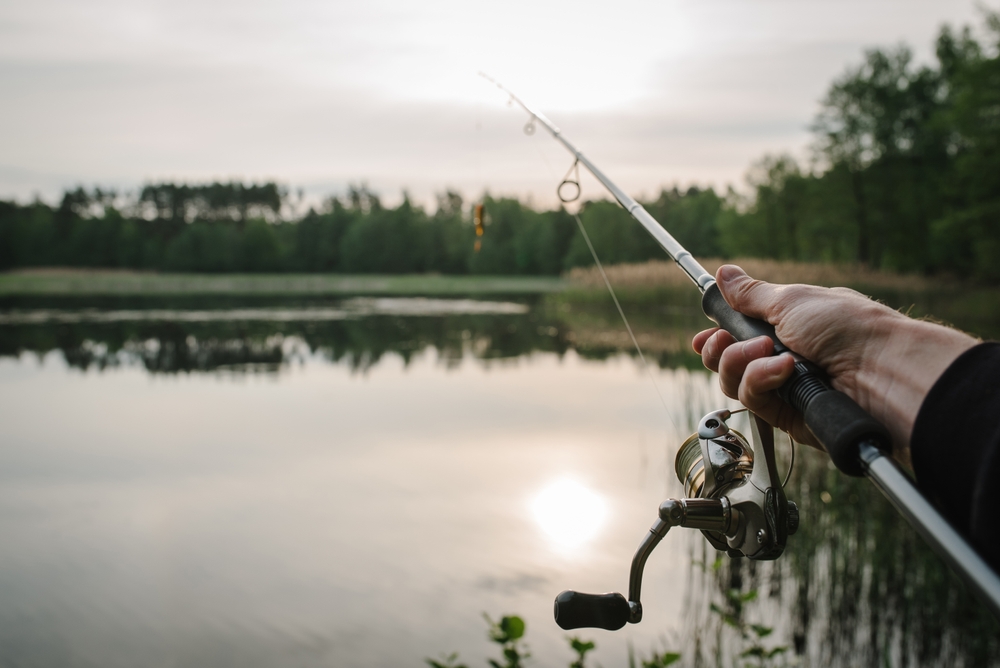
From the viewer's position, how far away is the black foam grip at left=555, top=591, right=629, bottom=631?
0.91 meters

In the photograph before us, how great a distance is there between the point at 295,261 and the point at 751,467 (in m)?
28.9

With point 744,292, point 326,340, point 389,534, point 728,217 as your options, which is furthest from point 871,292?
point 728,217

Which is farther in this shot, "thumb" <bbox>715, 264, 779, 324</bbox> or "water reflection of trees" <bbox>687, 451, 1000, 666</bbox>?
"water reflection of trees" <bbox>687, 451, 1000, 666</bbox>

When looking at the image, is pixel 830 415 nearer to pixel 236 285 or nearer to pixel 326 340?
pixel 326 340

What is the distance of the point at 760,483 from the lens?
1.00 meters

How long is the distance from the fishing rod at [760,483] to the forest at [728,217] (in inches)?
270

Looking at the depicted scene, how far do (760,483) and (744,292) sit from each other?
28cm

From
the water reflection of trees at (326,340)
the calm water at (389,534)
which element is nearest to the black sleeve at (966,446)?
the calm water at (389,534)

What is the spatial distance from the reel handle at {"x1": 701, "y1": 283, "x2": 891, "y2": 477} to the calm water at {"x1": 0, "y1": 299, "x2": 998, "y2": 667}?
104 cm

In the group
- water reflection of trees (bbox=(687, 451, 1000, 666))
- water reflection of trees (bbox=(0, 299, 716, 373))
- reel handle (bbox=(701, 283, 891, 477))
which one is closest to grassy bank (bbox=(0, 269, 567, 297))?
water reflection of trees (bbox=(0, 299, 716, 373))

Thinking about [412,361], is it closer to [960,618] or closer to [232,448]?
[232,448]

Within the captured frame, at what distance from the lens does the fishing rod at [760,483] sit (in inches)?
24.0

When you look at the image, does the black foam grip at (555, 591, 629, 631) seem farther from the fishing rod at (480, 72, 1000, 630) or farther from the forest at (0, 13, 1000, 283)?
the forest at (0, 13, 1000, 283)

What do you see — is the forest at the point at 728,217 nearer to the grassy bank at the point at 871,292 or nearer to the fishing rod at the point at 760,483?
the grassy bank at the point at 871,292
